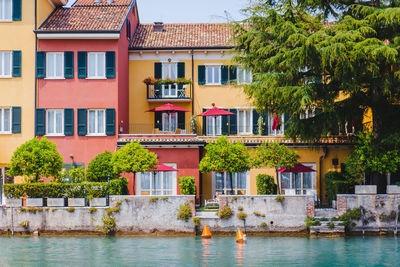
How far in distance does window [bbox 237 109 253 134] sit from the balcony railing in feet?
11.7

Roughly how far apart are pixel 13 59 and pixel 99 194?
440 inches

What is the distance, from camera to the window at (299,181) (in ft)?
115

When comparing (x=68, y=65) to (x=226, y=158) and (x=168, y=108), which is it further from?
(x=226, y=158)

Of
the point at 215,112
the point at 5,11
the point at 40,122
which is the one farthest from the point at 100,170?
the point at 5,11

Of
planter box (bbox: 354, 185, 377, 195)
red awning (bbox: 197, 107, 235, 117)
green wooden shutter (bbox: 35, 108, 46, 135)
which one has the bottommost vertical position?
planter box (bbox: 354, 185, 377, 195)

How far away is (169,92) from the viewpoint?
37.3 m

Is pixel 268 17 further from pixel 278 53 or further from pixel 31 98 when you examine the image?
pixel 31 98

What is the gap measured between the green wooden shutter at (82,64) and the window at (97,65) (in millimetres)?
307

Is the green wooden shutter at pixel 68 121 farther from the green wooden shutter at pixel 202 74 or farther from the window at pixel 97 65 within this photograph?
the green wooden shutter at pixel 202 74

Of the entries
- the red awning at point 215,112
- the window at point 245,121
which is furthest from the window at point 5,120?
the window at point 245,121

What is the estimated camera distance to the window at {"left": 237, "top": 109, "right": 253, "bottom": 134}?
3744 cm

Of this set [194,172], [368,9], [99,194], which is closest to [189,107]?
[194,172]

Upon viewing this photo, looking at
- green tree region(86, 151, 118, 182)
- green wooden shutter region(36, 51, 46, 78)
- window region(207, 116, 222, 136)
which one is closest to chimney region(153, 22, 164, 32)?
window region(207, 116, 222, 136)

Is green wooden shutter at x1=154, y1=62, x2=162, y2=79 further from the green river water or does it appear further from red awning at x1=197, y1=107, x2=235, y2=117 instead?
the green river water
